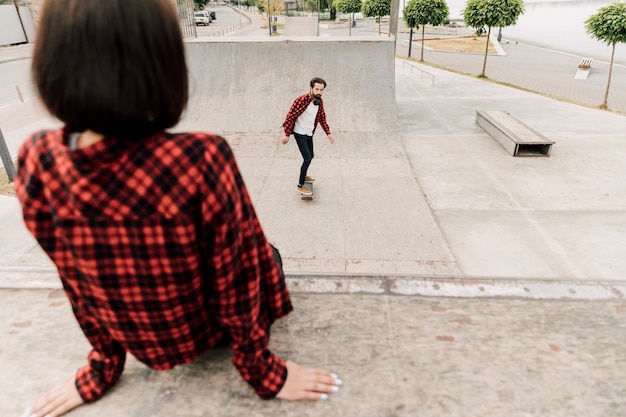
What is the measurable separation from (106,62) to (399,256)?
4.02 metres

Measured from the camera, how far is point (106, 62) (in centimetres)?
82

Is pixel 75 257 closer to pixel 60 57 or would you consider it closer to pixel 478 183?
pixel 60 57

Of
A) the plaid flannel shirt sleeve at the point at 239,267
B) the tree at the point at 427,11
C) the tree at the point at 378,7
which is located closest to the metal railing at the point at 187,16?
the plaid flannel shirt sleeve at the point at 239,267

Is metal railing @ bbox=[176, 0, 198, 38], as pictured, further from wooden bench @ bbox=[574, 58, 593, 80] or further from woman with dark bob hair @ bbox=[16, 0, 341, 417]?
wooden bench @ bbox=[574, 58, 593, 80]

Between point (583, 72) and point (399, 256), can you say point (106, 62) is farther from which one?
point (583, 72)

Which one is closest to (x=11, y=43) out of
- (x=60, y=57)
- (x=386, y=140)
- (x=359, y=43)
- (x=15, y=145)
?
(x=15, y=145)

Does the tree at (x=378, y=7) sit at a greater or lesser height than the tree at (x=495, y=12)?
greater

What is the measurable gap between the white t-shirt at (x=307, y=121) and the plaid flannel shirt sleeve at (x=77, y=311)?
4.59m

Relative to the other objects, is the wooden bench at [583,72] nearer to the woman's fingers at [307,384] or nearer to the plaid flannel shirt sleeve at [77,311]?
the woman's fingers at [307,384]

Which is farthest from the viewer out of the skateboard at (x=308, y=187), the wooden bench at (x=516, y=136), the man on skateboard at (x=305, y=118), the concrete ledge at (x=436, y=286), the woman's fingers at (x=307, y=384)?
the wooden bench at (x=516, y=136)

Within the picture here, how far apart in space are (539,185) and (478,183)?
0.94m

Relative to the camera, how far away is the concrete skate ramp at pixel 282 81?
8.56 metres

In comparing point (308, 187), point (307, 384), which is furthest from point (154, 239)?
point (308, 187)

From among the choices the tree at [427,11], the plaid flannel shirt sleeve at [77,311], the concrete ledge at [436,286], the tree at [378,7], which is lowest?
the concrete ledge at [436,286]
